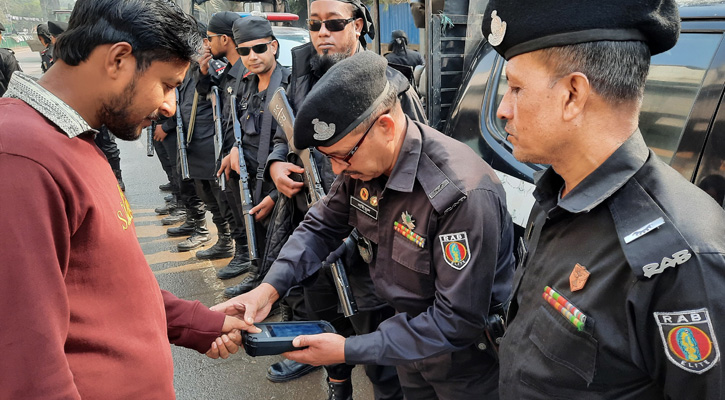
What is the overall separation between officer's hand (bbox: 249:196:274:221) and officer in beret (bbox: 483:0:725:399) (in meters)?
2.35

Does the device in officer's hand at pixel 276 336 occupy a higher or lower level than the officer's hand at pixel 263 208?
higher

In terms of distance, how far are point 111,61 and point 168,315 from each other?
86 cm

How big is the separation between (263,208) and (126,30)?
2191 mm

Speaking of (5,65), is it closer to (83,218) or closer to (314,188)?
(314,188)

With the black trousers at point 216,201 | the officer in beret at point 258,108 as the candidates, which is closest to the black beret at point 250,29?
the officer in beret at point 258,108

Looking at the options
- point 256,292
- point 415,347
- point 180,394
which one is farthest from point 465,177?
point 180,394

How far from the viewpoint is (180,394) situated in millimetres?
2881

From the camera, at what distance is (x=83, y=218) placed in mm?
1008

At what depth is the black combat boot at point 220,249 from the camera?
15.6 feet

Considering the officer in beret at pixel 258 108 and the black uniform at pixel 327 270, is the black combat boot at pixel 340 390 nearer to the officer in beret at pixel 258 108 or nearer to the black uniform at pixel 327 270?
the black uniform at pixel 327 270

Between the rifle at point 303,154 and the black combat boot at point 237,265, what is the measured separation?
5.56 feet

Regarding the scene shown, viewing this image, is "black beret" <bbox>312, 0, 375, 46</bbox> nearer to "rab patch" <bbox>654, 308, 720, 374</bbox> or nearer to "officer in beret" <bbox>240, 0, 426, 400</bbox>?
"officer in beret" <bbox>240, 0, 426, 400</bbox>

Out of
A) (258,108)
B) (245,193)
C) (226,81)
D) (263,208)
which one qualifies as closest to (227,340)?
(263,208)

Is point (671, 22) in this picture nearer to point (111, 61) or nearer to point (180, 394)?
point (111, 61)
